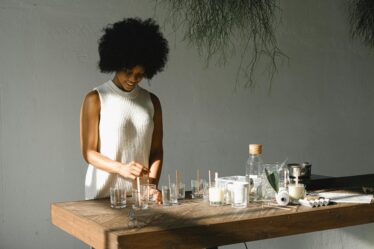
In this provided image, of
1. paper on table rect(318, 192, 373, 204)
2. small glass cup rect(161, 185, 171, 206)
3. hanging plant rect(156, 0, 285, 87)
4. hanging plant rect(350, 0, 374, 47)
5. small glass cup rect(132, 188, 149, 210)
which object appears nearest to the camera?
small glass cup rect(132, 188, 149, 210)

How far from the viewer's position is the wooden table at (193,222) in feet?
6.41

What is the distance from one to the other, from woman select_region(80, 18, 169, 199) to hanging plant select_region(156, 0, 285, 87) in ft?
4.31

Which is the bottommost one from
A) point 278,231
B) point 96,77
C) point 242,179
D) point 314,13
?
point 278,231

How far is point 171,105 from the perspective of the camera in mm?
4227

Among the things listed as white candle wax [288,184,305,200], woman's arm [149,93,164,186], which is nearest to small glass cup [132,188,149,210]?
woman's arm [149,93,164,186]

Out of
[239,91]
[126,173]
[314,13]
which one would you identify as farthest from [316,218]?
[314,13]

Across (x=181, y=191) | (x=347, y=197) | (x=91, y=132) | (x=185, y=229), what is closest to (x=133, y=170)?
(x=181, y=191)

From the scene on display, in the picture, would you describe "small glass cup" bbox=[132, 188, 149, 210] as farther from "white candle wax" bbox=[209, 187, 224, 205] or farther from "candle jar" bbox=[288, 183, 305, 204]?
"candle jar" bbox=[288, 183, 305, 204]

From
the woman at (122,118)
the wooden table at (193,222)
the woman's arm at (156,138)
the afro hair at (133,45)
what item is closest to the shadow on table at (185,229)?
the wooden table at (193,222)

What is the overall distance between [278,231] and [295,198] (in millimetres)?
282

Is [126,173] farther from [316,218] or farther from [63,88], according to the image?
[63,88]

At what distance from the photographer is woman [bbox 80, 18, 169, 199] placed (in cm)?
269

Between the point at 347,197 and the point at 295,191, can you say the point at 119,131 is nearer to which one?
the point at 295,191

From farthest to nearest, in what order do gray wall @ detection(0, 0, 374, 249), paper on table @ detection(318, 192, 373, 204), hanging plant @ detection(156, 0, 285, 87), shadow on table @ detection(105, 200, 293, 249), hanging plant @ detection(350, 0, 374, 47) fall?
hanging plant @ detection(350, 0, 374, 47)
hanging plant @ detection(156, 0, 285, 87)
gray wall @ detection(0, 0, 374, 249)
paper on table @ detection(318, 192, 373, 204)
shadow on table @ detection(105, 200, 293, 249)
